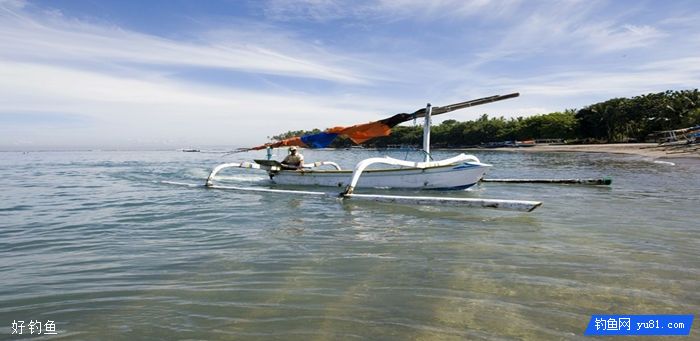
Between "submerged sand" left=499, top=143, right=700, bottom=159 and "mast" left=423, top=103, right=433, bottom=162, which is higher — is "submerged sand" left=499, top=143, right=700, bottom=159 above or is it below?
below

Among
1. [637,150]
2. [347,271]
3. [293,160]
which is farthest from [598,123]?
[347,271]

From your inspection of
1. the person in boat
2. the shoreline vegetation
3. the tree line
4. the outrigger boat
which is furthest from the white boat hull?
the tree line

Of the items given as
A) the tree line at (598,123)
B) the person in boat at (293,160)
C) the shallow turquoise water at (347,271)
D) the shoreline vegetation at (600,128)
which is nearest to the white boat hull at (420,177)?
the person in boat at (293,160)

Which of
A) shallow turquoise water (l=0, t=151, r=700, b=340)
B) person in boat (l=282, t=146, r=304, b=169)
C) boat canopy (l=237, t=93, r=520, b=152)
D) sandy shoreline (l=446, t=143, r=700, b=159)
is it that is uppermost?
boat canopy (l=237, t=93, r=520, b=152)

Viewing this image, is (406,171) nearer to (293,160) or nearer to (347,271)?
(293,160)

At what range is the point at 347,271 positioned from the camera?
5539 mm

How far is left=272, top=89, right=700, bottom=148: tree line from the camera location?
59375 mm

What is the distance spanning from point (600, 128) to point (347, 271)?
7950 centimetres

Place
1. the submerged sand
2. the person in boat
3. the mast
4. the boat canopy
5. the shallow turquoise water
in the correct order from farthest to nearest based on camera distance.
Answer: the submerged sand < the person in boat < the mast < the boat canopy < the shallow turquoise water

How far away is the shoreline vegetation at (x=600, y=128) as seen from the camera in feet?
184

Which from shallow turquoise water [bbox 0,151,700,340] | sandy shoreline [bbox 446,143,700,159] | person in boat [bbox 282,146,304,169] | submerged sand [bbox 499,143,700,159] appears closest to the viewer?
shallow turquoise water [bbox 0,151,700,340]

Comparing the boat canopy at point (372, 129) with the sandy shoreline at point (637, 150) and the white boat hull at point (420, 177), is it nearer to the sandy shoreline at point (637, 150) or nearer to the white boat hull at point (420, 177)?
the white boat hull at point (420, 177)

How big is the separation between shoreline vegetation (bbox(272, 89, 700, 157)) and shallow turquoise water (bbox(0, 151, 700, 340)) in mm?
→ 34656

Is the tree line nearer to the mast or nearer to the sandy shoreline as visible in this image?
the sandy shoreline
